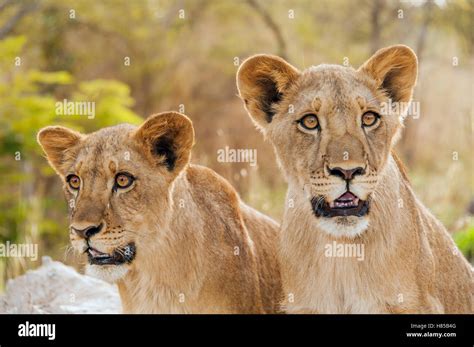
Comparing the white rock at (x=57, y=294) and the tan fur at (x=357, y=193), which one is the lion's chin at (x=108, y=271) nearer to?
the tan fur at (x=357, y=193)

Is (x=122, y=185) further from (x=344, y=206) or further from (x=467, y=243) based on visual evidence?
(x=467, y=243)

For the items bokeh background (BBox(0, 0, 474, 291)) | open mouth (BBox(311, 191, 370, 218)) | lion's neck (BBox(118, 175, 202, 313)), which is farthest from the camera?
bokeh background (BBox(0, 0, 474, 291))

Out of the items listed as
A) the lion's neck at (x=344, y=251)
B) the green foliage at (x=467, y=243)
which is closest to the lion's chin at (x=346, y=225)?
the lion's neck at (x=344, y=251)

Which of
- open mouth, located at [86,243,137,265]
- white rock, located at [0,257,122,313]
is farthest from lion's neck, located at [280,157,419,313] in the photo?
white rock, located at [0,257,122,313]

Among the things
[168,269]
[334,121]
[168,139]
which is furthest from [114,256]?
[334,121]

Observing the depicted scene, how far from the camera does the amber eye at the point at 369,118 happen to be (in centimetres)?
486

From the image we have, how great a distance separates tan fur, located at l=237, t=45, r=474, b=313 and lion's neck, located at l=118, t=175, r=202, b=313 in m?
0.55

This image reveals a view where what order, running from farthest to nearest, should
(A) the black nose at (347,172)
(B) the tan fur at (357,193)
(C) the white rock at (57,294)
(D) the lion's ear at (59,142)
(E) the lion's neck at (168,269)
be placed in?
(C) the white rock at (57,294), (D) the lion's ear at (59,142), (E) the lion's neck at (168,269), (B) the tan fur at (357,193), (A) the black nose at (347,172)

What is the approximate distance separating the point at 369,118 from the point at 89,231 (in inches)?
63.9

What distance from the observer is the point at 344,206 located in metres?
4.69

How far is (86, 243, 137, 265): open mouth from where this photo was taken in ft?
15.9

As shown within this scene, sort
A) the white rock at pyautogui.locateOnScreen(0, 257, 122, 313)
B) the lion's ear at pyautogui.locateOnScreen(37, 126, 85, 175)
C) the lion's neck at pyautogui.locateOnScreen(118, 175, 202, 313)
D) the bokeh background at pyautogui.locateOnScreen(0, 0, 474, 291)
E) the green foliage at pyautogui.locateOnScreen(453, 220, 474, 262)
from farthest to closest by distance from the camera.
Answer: the bokeh background at pyautogui.locateOnScreen(0, 0, 474, 291), the green foliage at pyautogui.locateOnScreen(453, 220, 474, 262), the white rock at pyautogui.locateOnScreen(0, 257, 122, 313), the lion's ear at pyautogui.locateOnScreen(37, 126, 85, 175), the lion's neck at pyautogui.locateOnScreen(118, 175, 202, 313)

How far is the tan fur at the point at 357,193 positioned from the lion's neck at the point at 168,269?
0.55 meters

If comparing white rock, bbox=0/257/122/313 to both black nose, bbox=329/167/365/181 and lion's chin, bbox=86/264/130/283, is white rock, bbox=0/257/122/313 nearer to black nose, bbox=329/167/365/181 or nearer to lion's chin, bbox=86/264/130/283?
lion's chin, bbox=86/264/130/283
